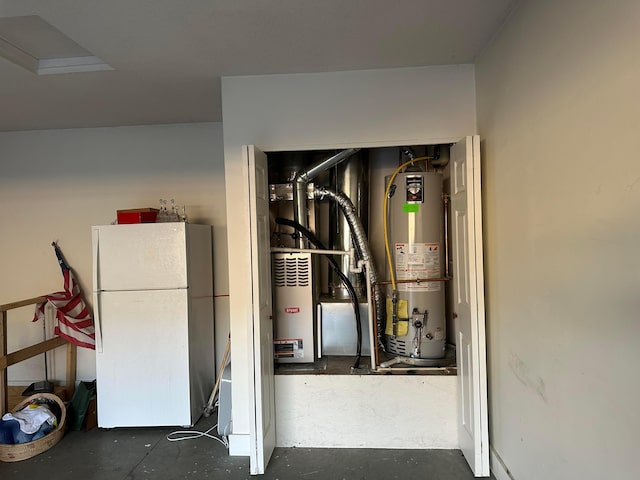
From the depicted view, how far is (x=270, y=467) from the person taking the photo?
2.56 metres

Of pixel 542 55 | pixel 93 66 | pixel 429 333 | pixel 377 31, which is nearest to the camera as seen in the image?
pixel 542 55

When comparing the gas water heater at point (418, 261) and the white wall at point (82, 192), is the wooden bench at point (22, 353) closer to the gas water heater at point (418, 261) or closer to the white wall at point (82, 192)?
the white wall at point (82, 192)

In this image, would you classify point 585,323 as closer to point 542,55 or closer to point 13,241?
point 542,55

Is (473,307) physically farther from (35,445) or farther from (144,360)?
(35,445)

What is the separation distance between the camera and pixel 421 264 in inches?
113

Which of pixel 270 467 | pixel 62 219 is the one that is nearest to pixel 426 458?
pixel 270 467

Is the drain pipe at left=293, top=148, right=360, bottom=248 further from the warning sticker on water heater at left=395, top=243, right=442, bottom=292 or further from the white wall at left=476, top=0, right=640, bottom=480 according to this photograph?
the white wall at left=476, top=0, right=640, bottom=480

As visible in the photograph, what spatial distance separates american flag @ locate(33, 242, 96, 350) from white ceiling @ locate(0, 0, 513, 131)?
Answer: 154cm

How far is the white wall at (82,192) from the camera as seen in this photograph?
3770 mm

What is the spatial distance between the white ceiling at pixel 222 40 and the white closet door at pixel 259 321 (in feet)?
1.93

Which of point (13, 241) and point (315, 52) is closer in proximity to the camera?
point (315, 52)

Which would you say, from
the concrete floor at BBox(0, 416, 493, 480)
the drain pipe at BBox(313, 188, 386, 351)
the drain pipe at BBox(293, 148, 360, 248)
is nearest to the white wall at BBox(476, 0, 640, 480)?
the concrete floor at BBox(0, 416, 493, 480)

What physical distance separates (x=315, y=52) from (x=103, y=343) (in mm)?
2630

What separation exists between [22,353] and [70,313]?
55 centimetres
